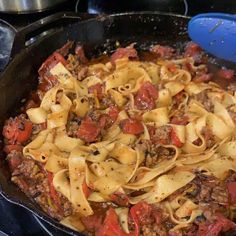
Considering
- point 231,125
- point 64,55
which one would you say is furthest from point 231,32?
point 64,55

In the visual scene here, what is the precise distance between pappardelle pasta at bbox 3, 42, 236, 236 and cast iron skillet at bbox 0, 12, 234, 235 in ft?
0.32

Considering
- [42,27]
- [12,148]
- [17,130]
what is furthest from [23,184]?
[42,27]

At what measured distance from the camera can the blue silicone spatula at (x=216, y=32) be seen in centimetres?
344

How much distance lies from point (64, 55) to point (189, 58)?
3.72ft

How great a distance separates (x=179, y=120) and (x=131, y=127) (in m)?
0.44

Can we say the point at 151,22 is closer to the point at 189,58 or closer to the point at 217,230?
the point at 189,58

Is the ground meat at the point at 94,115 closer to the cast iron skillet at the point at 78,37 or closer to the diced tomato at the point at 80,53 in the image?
the cast iron skillet at the point at 78,37

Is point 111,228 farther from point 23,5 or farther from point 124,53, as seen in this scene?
point 23,5

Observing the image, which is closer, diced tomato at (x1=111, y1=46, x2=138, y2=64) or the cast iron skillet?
the cast iron skillet

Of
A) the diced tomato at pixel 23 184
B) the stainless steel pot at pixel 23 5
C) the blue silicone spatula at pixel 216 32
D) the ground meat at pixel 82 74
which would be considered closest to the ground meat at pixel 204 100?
the blue silicone spatula at pixel 216 32

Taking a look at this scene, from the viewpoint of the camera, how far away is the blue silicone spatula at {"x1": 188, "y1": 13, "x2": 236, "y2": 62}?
11.3 ft

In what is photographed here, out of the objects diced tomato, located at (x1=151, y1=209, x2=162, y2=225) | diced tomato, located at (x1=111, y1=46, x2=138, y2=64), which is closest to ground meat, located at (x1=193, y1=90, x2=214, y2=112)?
diced tomato, located at (x1=111, y1=46, x2=138, y2=64)

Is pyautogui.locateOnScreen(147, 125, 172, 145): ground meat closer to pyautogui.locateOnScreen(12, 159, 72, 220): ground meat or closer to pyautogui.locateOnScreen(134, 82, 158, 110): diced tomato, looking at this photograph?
pyautogui.locateOnScreen(134, 82, 158, 110): diced tomato

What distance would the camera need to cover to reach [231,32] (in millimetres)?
3449
